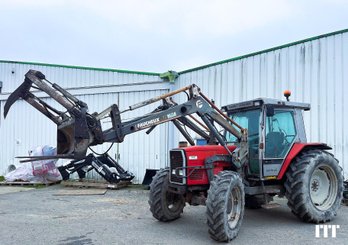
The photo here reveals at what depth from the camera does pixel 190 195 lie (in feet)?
23.9

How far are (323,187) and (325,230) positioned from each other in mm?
1262

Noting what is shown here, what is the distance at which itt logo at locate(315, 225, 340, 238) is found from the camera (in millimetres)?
6716

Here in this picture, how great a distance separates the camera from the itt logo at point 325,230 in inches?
264

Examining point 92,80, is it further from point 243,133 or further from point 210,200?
point 210,200

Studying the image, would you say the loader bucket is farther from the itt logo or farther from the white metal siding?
the white metal siding

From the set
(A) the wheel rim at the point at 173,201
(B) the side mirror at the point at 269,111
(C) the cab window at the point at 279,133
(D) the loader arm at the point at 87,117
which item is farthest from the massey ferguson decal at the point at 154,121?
(C) the cab window at the point at 279,133

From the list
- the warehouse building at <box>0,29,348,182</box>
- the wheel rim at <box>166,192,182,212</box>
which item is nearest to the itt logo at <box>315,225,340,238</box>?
the wheel rim at <box>166,192,182,212</box>

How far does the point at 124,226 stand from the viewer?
297 inches

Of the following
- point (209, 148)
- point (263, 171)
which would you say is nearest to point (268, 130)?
point (263, 171)

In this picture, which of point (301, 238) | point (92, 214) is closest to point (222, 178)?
point (301, 238)

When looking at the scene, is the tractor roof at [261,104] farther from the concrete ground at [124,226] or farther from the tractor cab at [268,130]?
the concrete ground at [124,226]

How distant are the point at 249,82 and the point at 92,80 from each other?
7086 mm

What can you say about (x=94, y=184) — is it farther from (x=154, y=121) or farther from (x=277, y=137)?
(x=277, y=137)

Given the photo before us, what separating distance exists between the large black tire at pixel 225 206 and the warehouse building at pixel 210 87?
5.60m
